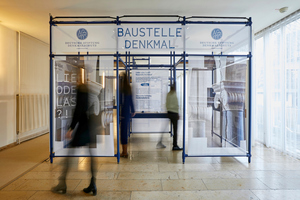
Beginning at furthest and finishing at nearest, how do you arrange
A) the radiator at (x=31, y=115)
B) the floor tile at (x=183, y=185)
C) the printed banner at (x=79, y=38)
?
the radiator at (x=31, y=115)
the printed banner at (x=79, y=38)
the floor tile at (x=183, y=185)

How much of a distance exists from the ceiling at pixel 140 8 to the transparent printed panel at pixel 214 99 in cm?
115

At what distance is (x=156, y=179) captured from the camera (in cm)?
321

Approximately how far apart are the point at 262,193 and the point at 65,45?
13.8 ft

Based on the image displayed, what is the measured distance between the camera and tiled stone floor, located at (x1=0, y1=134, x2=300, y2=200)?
2.72 m

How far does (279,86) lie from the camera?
4754 millimetres

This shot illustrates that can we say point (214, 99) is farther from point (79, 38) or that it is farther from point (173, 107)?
point (79, 38)

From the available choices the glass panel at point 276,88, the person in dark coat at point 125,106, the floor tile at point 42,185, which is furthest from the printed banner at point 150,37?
the glass panel at point 276,88

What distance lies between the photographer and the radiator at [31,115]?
227 inches

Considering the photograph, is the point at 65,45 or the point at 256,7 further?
the point at 256,7

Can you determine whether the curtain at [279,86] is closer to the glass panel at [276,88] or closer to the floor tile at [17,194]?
the glass panel at [276,88]

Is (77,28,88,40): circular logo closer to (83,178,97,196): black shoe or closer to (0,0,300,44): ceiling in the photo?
(0,0,300,44): ceiling

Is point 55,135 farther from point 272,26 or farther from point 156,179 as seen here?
point 272,26

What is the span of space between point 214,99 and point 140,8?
2.54 metres

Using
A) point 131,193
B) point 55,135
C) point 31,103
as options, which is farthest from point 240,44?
point 31,103
